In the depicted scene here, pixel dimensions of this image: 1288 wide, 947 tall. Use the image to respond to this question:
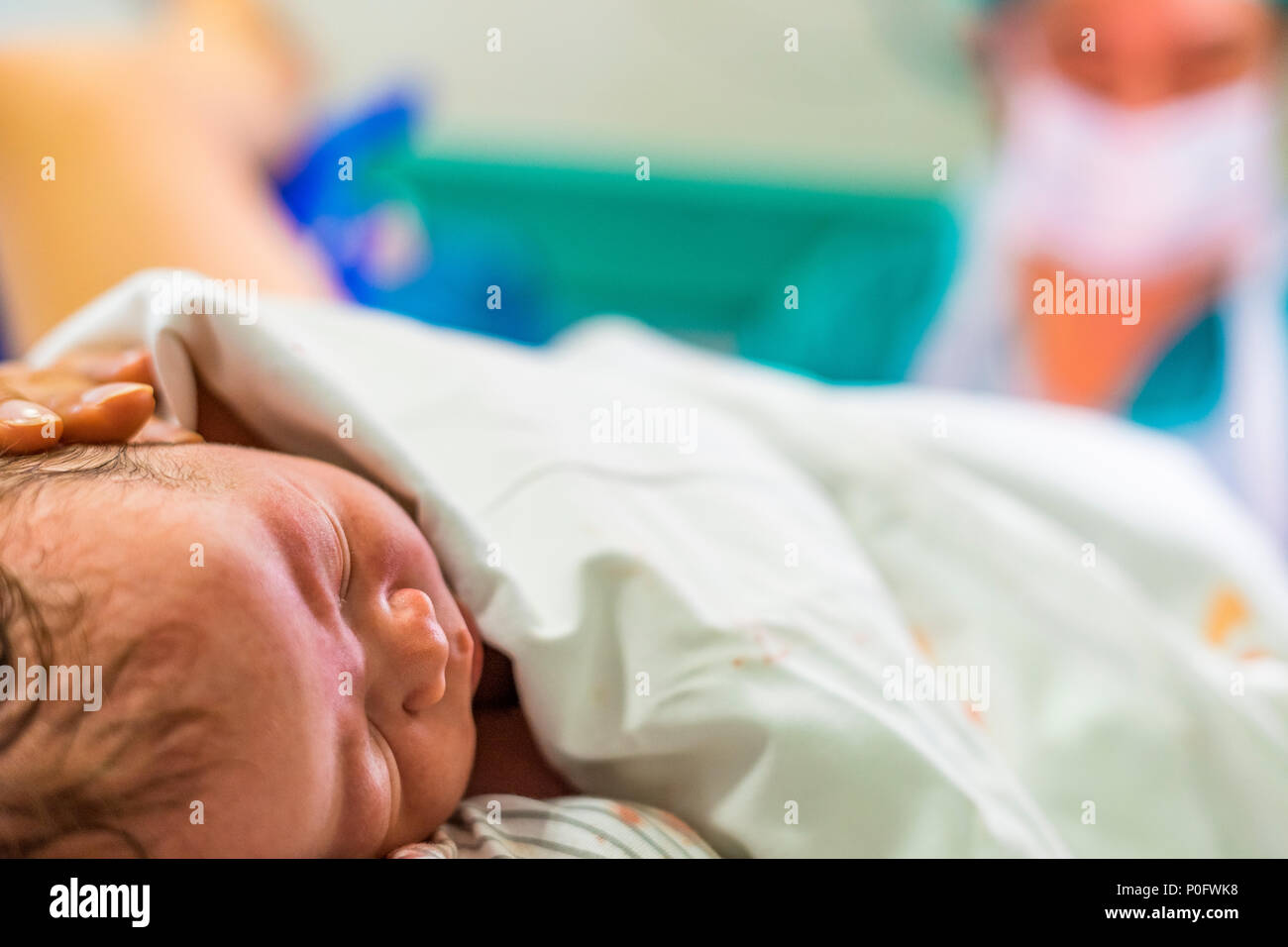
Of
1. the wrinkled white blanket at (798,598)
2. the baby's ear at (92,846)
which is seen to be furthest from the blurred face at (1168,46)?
the baby's ear at (92,846)

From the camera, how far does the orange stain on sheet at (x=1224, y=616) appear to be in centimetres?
78

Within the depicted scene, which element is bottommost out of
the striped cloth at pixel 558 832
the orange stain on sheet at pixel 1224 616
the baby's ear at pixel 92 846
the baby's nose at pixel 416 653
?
the striped cloth at pixel 558 832

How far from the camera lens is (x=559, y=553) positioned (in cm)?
58

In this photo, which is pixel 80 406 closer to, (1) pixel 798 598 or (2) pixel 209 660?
(2) pixel 209 660

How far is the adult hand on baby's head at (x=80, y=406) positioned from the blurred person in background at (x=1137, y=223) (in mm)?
1187

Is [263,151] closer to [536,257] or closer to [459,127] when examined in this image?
[536,257]

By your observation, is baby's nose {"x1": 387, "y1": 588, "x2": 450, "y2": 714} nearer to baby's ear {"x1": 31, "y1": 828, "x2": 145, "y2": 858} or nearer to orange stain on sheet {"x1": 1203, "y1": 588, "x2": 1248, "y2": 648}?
baby's ear {"x1": 31, "y1": 828, "x2": 145, "y2": 858}

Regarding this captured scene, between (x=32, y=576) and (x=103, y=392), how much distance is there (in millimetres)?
141

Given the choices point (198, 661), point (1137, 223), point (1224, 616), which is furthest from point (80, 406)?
point (1137, 223)

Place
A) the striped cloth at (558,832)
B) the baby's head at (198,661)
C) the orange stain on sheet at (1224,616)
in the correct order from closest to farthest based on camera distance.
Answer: the baby's head at (198,661), the striped cloth at (558,832), the orange stain on sheet at (1224,616)

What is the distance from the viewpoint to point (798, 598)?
24.1 inches

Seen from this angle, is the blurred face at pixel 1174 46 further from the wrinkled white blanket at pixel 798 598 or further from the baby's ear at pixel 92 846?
the baby's ear at pixel 92 846

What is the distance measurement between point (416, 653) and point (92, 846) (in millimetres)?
144

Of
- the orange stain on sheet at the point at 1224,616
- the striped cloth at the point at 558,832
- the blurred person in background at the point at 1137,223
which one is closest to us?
the striped cloth at the point at 558,832
